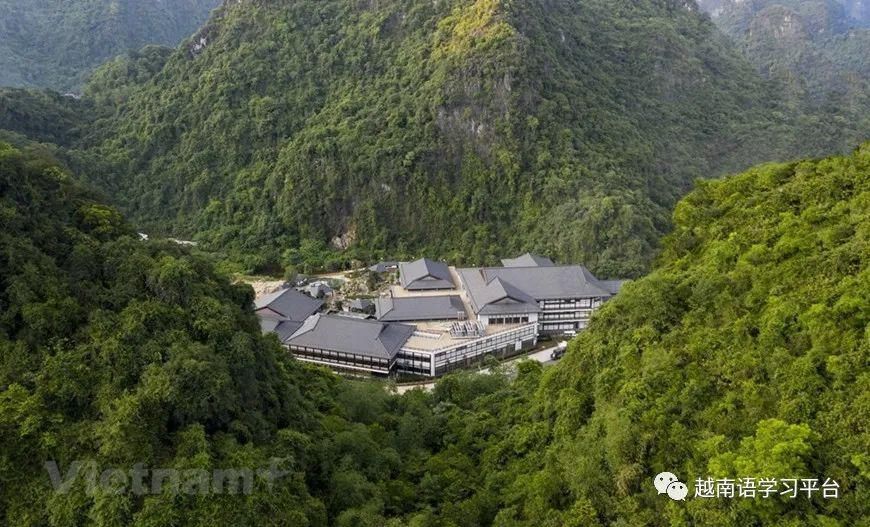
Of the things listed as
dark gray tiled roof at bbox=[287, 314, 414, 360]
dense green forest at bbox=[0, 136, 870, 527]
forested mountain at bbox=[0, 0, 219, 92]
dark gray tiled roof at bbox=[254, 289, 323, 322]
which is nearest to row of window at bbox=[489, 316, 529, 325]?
dark gray tiled roof at bbox=[287, 314, 414, 360]

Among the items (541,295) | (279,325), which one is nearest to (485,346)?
(541,295)

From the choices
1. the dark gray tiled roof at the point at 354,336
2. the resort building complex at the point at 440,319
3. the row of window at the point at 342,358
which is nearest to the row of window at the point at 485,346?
the resort building complex at the point at 440,319

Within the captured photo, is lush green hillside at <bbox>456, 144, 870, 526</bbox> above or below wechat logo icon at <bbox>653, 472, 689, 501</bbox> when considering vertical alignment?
above

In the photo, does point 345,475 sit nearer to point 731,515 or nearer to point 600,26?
point 731,515

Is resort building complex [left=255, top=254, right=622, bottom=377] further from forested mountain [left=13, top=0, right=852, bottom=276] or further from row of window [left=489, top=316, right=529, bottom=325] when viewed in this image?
forested mountain [left=13, top=0, right=852, bottom=276]

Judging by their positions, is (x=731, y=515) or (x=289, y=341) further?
(x=289, y=341)

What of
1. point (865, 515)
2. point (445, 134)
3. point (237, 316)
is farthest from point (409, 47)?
point (865, 515)
